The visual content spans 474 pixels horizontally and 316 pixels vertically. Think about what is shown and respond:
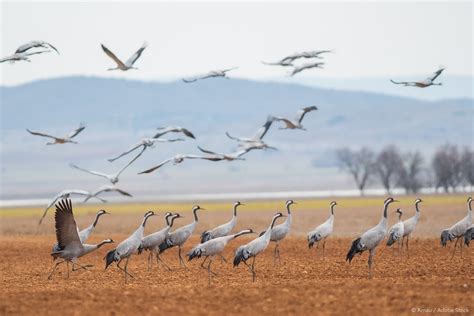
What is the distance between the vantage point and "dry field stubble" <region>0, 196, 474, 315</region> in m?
16.8

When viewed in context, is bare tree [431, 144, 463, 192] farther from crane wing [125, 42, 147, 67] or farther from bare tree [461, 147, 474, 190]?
crane wing [125, 42, 147, 67]

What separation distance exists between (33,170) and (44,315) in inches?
6578

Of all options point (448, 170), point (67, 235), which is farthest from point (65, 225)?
point (448, 170)

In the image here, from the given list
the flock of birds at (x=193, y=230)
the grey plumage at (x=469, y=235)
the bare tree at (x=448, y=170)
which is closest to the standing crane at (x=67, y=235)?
the flock of birds at (x=193, y=230)

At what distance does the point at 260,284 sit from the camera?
20625 millimetres

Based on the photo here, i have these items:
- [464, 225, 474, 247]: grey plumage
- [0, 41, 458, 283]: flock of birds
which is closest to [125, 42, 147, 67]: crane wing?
[0, 41, 458, 283]: flock of birds

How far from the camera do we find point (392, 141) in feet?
650

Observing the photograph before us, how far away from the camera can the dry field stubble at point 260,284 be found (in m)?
16.8

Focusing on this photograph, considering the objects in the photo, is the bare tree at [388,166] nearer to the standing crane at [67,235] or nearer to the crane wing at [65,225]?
the standing crane at [67,235]

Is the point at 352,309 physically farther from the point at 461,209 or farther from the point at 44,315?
the point at 461,209

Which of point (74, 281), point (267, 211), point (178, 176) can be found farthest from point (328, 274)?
point (178, 176)

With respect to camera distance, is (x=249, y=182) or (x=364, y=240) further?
(x=249, y=182)

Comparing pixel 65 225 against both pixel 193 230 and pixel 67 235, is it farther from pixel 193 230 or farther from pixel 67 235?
pixel 193 230

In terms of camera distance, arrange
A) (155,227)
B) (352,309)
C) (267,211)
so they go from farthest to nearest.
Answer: (267,211) → (155,227) → (352,309)
